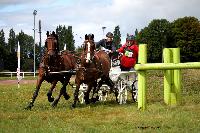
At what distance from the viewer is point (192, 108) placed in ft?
42.2

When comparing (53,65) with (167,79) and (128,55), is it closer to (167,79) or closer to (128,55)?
(128,55)

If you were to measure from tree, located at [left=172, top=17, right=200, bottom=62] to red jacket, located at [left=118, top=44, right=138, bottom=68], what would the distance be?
75.3 metres

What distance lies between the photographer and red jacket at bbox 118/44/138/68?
16.7 metres

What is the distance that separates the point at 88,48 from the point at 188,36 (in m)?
84.9

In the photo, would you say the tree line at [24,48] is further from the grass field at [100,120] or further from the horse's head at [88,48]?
the grass field at [100,120]

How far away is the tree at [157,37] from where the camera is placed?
323 feet

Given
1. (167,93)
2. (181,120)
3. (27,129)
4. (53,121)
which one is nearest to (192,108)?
(167,93)

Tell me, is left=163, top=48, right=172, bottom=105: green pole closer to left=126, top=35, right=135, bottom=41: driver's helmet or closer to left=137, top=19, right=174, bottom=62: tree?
left=126, top=35, right=135, bottom=41: driver's helmet

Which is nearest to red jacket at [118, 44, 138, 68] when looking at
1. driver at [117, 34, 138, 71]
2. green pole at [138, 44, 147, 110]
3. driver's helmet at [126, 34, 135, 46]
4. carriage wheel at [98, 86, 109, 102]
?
driver at [117, 34, 138, 71]

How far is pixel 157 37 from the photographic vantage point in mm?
100812

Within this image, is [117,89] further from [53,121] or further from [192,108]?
[53,121]

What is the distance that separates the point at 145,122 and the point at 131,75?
710 cm

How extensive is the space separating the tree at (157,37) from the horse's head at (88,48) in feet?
271

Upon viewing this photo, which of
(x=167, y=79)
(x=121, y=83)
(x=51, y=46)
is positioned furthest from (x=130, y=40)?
(x=51, y=46)
